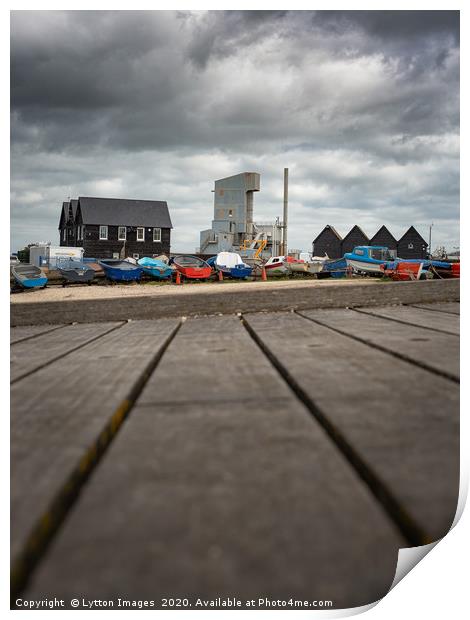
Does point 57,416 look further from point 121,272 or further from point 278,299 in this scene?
point 121,272

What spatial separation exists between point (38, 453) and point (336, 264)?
82.3ft

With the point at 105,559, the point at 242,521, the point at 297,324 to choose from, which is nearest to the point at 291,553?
the point at 242,521

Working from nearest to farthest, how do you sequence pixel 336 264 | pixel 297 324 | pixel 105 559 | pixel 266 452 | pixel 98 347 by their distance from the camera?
pixel 105 559, pixel 266 452, pixel 98 347, pixel 297 324, pixel 336 264

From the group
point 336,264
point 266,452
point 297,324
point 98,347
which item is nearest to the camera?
point 266,452

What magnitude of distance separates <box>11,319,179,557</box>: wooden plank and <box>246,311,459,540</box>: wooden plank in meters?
0.34

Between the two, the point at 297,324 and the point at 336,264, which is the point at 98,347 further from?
the point at 336,264

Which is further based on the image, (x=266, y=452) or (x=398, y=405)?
(x=398, y=405)

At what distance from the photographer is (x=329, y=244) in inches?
1993

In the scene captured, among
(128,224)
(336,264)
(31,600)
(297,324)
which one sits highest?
(128,224)

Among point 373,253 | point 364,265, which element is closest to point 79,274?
point 364,265

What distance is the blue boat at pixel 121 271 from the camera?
17.4 meters

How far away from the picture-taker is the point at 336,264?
25.1 metres

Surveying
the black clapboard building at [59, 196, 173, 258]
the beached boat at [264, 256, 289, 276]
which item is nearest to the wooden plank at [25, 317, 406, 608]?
the beached boat at [264, 256, 289, 276]

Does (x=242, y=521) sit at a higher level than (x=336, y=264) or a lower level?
lower
